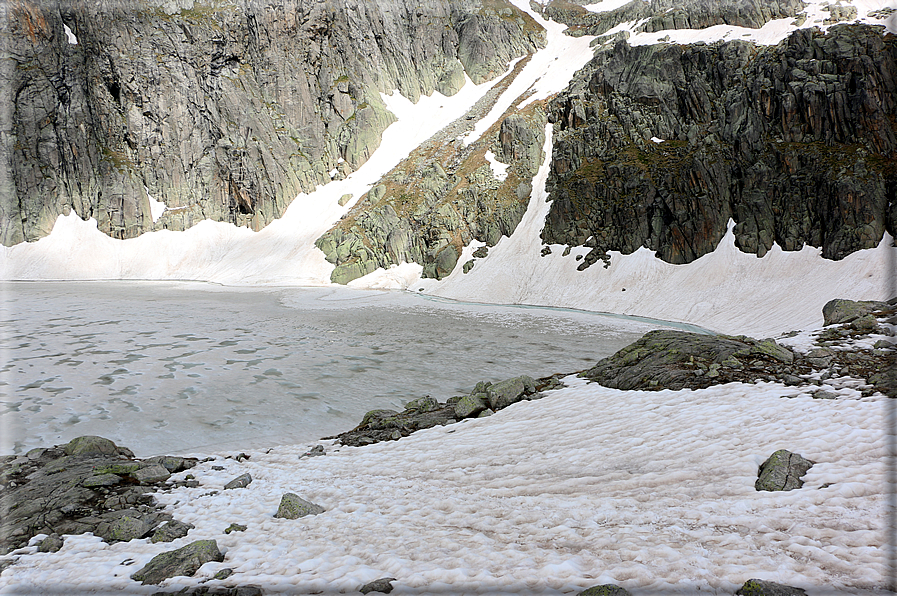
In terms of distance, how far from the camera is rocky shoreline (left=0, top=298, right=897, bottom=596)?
6215 mm

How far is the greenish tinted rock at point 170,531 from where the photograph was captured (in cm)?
625

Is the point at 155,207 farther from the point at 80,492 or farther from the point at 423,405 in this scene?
the point at 80,492

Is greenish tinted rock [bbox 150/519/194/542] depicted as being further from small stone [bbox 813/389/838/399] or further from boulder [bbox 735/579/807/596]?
small stone [bbox 813/389/838/399]

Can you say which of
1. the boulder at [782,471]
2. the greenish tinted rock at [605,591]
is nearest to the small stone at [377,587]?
the greenish tinted rock at [605,591]

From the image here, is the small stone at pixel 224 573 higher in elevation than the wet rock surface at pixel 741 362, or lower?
lower

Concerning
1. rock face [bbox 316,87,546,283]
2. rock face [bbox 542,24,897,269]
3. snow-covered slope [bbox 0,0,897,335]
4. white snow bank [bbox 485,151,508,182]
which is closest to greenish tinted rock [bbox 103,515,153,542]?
snow-covered slope [bbox 0,0,897,335]

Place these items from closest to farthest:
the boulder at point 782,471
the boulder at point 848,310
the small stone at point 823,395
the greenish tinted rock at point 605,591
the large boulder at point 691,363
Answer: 1. the greenish tinted rock at point 605,591
2. the boulder at point 782,471
3. the small stone at point 823,395
4. the large boulder at point 691,363
5. the boulder at point 848,310

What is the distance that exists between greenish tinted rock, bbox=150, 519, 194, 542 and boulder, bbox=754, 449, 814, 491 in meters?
8.21

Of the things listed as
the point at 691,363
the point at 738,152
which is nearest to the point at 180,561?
the point at 691,363

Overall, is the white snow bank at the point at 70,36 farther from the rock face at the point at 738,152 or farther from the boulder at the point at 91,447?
the boulder at the point at 91,447

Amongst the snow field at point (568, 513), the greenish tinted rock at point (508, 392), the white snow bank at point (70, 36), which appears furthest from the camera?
the white snow bank at point (70, 36)

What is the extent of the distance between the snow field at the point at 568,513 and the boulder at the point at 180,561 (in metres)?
0.16

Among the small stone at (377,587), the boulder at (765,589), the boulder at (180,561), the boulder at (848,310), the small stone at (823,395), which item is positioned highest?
the boulder at (848,310)

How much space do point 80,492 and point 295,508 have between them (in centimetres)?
391
